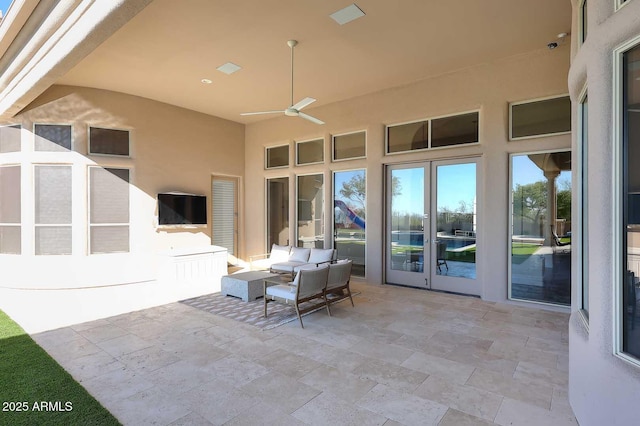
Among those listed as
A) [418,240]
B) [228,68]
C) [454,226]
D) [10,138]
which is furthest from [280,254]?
[10,138]

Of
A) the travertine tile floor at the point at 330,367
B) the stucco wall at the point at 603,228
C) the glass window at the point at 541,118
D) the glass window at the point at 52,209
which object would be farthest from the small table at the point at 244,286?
the glass window at the point at 541,118

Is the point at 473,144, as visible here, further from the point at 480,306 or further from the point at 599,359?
the point at 599,359

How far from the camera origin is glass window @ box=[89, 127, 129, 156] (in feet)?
22.3

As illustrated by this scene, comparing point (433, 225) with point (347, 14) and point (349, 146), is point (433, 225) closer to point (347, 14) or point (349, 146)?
point (349, 146)

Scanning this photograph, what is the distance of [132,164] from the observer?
713 centimetres

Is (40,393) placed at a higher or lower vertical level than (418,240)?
lower

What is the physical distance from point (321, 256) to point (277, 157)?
3.32 metres

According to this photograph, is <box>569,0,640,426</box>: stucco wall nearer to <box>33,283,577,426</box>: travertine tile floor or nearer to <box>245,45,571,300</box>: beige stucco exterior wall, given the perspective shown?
<box>33,283,577,426</box>: travertine tile floor

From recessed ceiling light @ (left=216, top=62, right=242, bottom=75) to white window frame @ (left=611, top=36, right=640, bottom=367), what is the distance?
5.16 metres

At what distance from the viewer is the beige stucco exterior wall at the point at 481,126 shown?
5191 millimetres

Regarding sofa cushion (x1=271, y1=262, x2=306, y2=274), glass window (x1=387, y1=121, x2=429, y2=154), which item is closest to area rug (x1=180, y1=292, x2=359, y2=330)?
sofa cushion (x1=271, y1=262, x2=306, y2=274)

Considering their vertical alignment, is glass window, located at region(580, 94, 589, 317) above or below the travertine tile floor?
above

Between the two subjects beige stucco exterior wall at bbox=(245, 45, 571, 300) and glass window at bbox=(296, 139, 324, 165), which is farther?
glass window at bbox=(296, 139, 324, 165)

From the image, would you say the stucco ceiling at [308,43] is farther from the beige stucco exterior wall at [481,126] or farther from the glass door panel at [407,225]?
the glass door panel at [407,225]
